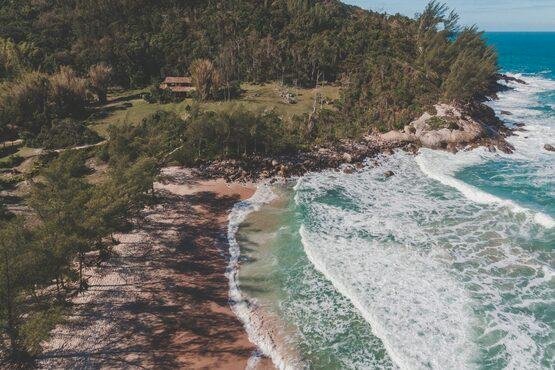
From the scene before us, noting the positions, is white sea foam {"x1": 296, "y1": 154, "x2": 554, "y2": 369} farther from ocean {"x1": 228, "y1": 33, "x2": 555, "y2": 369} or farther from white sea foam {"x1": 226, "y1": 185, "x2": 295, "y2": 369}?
white sea foam {"x1": 226, "y1": 185, "x2": 295, "y2": 369}

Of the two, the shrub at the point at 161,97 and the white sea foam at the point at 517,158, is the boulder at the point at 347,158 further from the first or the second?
the shrub at the point at 161,97

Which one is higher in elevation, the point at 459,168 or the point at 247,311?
the point at 459,168

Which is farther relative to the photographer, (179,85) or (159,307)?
(179,85)

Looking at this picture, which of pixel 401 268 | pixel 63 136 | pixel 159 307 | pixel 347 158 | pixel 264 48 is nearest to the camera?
pixel 159 307

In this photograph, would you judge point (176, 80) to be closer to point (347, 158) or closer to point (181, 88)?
point (181, 88)

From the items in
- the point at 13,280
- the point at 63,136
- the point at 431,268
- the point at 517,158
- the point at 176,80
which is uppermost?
the point at 176,80

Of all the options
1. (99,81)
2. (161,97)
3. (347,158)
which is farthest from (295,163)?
(99,81)

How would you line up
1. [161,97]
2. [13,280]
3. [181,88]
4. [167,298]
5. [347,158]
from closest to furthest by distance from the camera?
[13,280] → [167,298] → [347,158] → [161,97] → [181,88]
